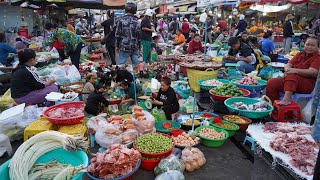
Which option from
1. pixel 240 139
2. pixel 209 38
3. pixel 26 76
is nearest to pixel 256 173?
pixel 240 139

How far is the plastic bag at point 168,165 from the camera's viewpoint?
2904mm

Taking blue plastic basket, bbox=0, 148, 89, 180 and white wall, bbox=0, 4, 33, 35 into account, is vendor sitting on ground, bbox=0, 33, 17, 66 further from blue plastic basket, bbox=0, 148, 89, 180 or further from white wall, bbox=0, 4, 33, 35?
white wall, bbox=0, 4, 33, 35

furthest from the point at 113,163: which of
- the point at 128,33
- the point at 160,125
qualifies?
the point at 128,33

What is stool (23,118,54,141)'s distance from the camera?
343cm

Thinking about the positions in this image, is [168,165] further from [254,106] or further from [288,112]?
[288,112]

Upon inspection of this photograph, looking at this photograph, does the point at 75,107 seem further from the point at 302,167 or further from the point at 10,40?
the point at 10,40

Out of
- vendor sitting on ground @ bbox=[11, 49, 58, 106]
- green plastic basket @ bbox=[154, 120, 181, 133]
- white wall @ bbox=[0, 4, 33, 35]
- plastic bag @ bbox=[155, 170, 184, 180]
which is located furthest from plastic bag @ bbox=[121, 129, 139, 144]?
white wall @ bbox=[0, 4, 33, 35]

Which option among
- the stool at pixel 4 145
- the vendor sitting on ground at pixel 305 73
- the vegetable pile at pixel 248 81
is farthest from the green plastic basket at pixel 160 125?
the stool at pixel 4 145

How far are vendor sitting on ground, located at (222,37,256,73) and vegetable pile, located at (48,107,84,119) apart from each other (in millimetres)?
4570

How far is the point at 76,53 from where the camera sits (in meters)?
7.67

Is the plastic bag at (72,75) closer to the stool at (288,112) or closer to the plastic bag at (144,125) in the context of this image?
the plastic bag at (144,125)

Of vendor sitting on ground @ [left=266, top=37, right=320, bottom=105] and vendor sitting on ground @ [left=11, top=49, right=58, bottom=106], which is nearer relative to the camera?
vendor sitting on ground @ [left=266, top=37, right=320, bottom=105]

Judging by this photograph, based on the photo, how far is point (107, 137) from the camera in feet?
10.6

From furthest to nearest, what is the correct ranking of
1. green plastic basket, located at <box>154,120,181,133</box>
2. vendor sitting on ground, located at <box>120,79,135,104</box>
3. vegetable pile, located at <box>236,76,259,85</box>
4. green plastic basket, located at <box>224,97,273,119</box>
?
vendor sitting on ground, located at <box>120,79,135,104</box>, vegetable pile, located at <box>236,76,259,85</box>, green plastic basket, located at <box>154,120,181,133</box>, green plastic basket, located at <box>224,97,273,119</box>
